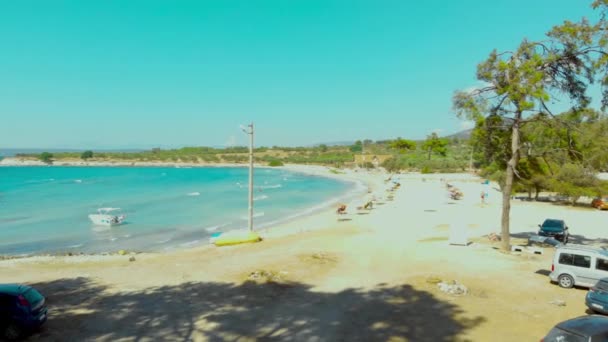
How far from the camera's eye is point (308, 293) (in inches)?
497

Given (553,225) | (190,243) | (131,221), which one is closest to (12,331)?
(190,243)

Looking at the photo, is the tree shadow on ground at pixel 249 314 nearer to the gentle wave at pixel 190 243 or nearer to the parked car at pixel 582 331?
the parked car at pixel 582 331

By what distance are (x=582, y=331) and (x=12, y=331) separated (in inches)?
469

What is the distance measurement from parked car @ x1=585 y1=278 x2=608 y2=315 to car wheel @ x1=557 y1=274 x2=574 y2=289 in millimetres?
2288

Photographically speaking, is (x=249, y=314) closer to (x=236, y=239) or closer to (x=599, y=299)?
(x=599, y=299)

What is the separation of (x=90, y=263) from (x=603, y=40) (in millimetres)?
25180

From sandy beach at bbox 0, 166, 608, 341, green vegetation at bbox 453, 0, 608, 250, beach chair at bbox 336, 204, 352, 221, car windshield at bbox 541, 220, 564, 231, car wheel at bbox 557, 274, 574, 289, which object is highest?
green vegetation at bbox 453, 0, 608, 250

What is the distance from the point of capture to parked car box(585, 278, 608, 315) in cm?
1004

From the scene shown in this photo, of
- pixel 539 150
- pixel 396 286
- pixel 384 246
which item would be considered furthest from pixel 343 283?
pixel 539 150

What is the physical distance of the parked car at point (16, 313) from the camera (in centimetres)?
881

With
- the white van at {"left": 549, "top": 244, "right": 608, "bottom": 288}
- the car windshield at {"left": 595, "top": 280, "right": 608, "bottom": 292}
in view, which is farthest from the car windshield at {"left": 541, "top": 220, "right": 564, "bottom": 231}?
the car windshield at {"left": 595, "top": 280, "right": 608, "bottom": 292}

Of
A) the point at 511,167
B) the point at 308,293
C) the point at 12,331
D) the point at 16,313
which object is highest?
the point at 511,167

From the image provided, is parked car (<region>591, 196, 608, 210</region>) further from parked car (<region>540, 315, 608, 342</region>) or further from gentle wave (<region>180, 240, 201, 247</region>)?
gentle wave (<region>180, 240, 201, 247</region>)

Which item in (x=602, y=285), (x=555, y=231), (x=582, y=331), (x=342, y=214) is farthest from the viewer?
A: (x=342, y=214)
